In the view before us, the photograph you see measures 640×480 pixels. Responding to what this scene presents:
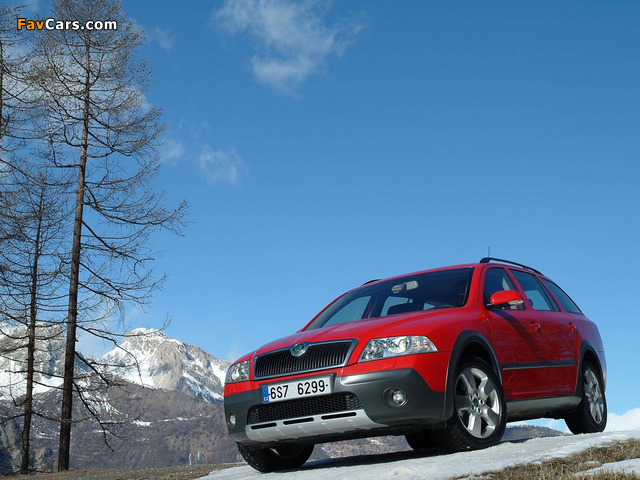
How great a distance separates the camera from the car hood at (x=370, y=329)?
5.48 metres

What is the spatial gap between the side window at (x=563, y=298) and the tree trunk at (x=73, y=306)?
479 inches

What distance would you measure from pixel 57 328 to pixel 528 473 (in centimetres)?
1587

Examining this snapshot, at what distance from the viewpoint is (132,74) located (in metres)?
18.9

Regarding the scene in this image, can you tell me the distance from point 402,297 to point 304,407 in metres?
1.81

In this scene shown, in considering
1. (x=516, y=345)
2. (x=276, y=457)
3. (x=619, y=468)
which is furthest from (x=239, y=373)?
(x=619, y=468)

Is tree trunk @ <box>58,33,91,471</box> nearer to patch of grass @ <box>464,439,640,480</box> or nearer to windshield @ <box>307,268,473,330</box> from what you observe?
windshield @ <box>307,268,473,330</box>

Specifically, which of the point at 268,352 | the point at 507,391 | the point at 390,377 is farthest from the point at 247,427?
the point at 507,391

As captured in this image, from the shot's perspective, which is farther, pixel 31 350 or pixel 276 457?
pixel 31 350

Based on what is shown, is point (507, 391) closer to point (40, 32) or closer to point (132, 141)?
point (132, 141)

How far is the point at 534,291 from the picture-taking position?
7715mm

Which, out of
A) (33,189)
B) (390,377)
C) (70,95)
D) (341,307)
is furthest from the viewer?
(70,95)

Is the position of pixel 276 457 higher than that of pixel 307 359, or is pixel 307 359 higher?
pixel 307 359

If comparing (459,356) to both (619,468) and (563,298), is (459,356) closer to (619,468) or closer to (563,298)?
(619,468)

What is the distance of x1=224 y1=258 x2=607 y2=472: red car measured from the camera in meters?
5.32
